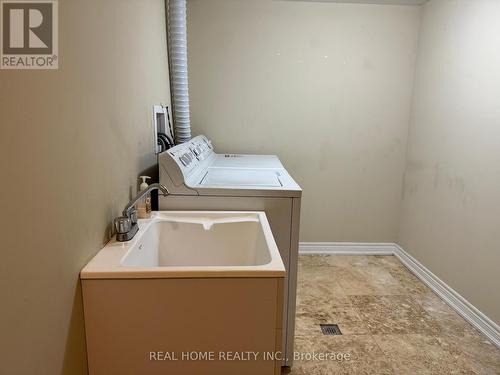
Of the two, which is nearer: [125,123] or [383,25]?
[125,123]

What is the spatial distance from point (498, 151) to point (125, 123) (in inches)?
82.7

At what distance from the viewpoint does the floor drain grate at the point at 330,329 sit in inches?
84.0

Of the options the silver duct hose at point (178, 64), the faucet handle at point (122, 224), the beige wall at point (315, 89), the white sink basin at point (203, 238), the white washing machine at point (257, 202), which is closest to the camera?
the faucet handle at point (122, 224)

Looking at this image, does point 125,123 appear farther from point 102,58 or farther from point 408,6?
point 408,6

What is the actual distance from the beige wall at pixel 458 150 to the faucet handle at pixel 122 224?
208 centimetres

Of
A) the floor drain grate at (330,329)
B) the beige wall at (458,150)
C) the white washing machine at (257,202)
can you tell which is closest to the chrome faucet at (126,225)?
the white washing machine at (257,202)

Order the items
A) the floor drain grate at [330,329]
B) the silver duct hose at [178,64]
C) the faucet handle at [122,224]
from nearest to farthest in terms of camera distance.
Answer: the faucet handle at [122,224]
the floor drain grate at [330,329]
the silver duct hose at [178,64]

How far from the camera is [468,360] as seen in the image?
6.31ft

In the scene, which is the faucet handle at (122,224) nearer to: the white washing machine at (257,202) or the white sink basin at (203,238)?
the white sink basin at (203,238)

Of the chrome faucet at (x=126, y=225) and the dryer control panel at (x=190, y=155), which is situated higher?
the dryer control panel at (x=190, y=155)

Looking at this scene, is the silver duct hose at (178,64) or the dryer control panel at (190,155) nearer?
the dryer control panel at (190,155)

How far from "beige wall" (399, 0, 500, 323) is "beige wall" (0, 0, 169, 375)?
6.97 ft

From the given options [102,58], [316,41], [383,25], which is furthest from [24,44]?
[383,25]

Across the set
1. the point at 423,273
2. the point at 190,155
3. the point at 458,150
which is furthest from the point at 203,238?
the point at 423,273
